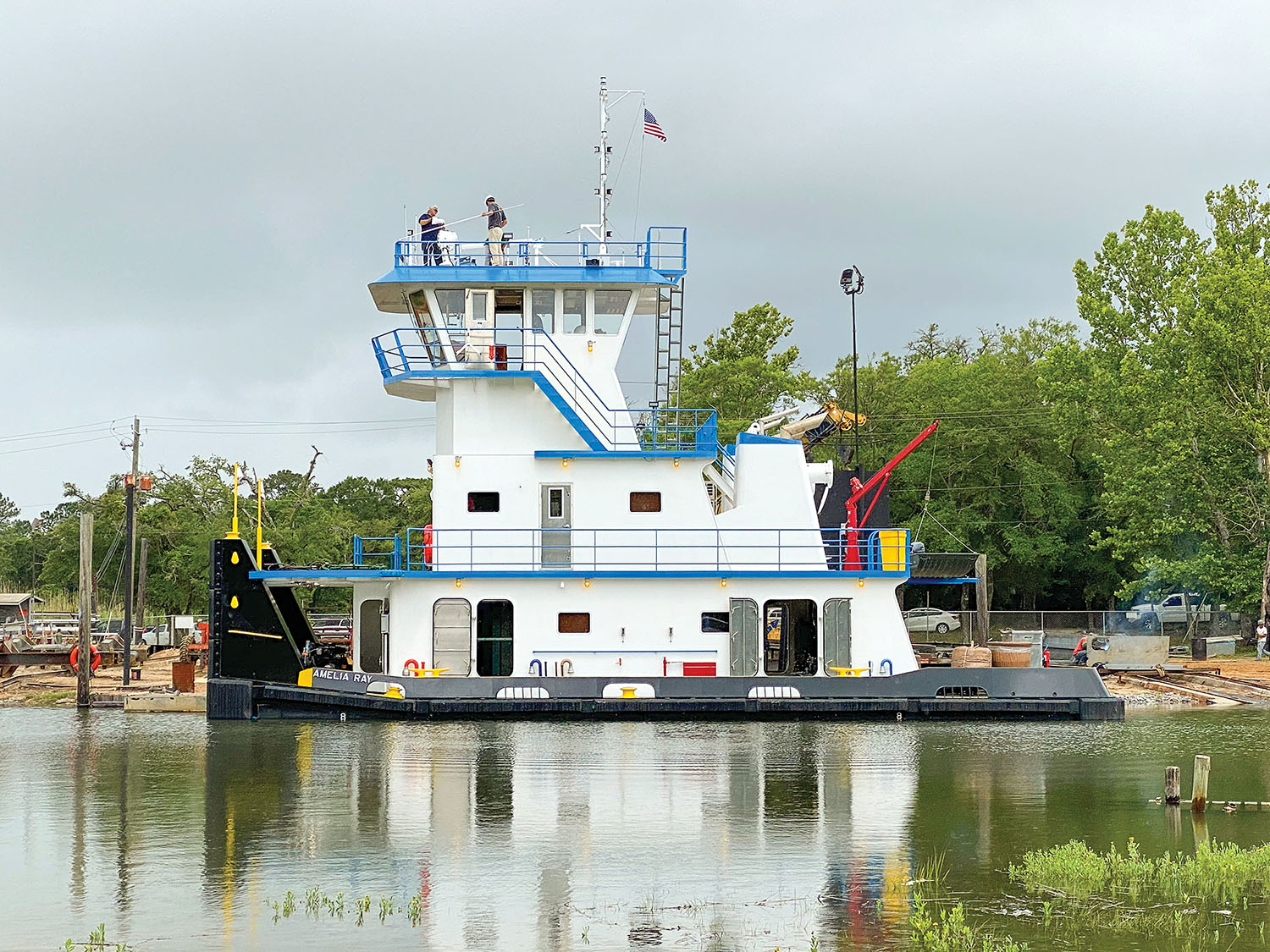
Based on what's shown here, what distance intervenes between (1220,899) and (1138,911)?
89 centimetres

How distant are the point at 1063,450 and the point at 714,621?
A: 28.4 meters

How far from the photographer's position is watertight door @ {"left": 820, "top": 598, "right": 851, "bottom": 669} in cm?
2425

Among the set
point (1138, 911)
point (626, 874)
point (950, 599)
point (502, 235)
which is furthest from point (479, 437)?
point (950, 599)

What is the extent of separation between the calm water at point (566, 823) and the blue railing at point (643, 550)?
268 cm

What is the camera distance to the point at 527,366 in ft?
79.6

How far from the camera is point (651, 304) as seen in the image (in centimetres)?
2508

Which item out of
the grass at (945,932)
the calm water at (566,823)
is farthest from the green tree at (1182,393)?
the grass at (945,932)

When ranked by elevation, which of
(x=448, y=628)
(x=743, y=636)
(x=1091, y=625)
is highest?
(x=448, y=628)

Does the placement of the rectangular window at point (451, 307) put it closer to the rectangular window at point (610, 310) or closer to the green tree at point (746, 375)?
the rectangular window at point (610, 310)

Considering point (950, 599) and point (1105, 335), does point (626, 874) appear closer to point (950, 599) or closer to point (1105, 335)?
point (1105, 335)

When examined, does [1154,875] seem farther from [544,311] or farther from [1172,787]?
[544,311]

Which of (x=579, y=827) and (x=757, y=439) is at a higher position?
→ (x=757, y=439)

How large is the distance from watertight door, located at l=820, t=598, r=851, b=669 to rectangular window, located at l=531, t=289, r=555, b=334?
6550mm

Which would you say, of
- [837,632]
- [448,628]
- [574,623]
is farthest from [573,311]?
[837,632]
